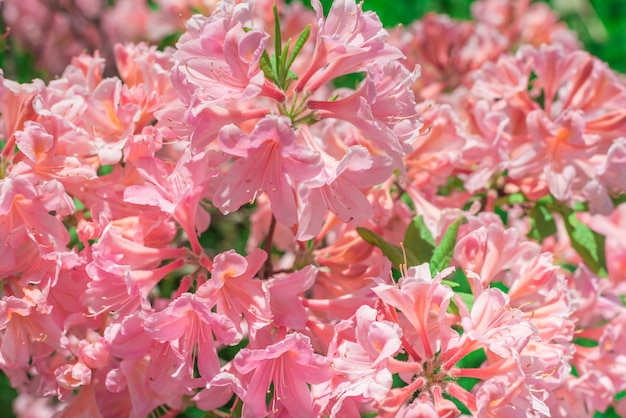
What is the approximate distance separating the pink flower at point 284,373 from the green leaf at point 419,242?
1.14 ft

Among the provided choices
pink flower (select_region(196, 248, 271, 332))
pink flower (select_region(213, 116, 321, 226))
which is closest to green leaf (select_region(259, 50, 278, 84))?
pink flower (select_region(213, 116, 321, 226))

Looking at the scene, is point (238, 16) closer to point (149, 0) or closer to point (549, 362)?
point (549, 362)

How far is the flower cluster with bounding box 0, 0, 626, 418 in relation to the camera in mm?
1156

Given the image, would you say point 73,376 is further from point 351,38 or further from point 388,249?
point 351,38

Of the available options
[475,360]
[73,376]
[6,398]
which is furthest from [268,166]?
[6,398]

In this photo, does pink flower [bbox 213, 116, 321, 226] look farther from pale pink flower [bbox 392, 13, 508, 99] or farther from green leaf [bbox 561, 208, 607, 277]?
pale pink flower [bbox 392, 13, 508, 99]

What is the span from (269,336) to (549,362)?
0.47 meters

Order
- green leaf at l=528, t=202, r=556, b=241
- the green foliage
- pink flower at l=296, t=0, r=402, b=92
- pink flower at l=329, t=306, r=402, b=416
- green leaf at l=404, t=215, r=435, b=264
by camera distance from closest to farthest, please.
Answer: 1. pink flower at l=329, t=306, r=402, b=416
2. pink flower at l=296, t=0, r=402, b=92
3. green leaf at l=404, t=215, r=435, b=264
4. green leaf at l=528, t=202, r=556, b=241
5. the green foliage

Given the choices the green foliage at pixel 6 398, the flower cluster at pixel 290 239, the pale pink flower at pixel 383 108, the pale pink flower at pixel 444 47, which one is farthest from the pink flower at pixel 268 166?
the pale pink flower at pixel 444 47

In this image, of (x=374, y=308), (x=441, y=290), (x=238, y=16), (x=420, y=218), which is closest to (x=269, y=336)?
(x=374, y=308)

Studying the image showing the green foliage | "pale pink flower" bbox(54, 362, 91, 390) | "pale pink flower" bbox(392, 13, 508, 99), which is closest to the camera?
"pale pink flower" bbox(54, 362, 91, 390)

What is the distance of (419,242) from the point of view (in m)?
1.44

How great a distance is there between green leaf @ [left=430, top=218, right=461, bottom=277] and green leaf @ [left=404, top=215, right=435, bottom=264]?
0.02m

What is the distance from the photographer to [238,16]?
1153 millimetres
